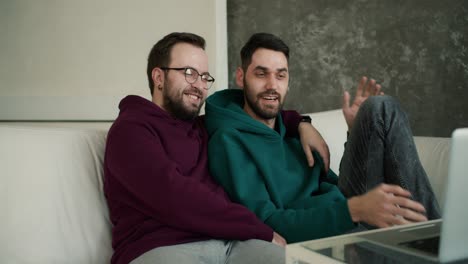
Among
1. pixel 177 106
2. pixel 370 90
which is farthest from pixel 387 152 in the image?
pixel 177 106

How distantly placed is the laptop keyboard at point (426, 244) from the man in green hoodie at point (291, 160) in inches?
9.6

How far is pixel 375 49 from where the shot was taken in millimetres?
2559

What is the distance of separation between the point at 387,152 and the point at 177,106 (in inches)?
29.0

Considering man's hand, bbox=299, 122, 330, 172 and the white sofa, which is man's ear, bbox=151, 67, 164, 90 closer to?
the white sofa

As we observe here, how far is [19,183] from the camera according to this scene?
1.38m

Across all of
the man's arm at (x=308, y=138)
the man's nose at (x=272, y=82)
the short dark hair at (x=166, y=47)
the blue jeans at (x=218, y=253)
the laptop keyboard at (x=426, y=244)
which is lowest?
the blue jeans at (x=218, y=253)

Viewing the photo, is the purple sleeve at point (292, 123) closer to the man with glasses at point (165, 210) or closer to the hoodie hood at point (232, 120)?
the hoodie hood at point (232, 120)

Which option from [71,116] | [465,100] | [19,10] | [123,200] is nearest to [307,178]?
[123,200]

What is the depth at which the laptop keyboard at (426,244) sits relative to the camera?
0.84 meters

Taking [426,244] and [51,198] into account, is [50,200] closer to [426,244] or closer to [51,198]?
[51,198]

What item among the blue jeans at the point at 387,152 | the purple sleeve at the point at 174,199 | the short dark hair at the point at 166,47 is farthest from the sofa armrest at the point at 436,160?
the short dark hair at the point at 166,47

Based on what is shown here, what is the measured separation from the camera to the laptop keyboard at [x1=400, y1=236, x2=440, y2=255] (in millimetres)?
844

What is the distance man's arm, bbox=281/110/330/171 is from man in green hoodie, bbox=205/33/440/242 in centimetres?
5

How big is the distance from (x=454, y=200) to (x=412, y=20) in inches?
77.1
